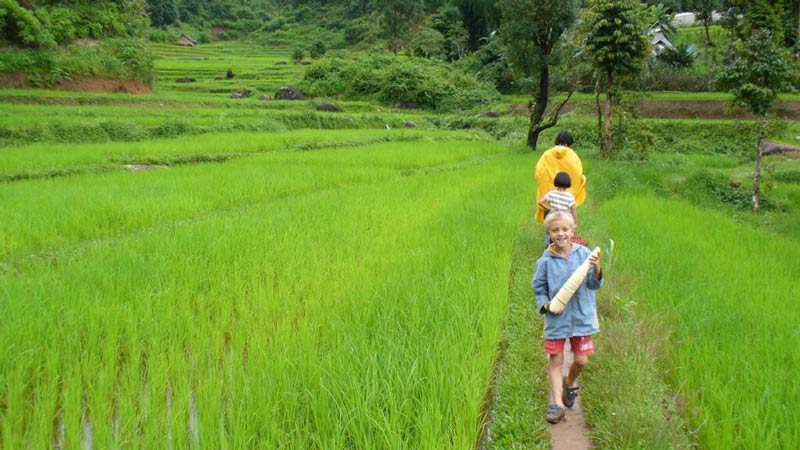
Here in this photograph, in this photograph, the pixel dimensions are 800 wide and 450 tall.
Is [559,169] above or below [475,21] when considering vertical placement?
below

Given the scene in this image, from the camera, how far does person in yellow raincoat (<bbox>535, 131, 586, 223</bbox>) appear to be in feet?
14.7

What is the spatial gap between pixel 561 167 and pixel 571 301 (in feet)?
6.91

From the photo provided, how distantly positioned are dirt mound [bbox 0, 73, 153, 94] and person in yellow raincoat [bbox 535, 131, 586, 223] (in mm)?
19100

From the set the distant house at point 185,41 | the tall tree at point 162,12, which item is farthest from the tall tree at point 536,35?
the tall tree at point 162,12

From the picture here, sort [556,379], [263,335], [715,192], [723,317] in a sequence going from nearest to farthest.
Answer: [556,379], [263,335], [723,317], [715,192]

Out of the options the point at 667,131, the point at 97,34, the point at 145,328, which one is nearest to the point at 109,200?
the point at 145,328

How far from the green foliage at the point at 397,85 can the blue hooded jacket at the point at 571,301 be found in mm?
26570

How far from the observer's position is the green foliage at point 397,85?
94.3 feet

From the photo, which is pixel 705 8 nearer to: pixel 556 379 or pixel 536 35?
pixel 536 35

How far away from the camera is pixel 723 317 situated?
3.46 meters

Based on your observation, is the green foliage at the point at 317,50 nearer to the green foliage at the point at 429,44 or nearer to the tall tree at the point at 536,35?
the green foliage at the point at 429,44

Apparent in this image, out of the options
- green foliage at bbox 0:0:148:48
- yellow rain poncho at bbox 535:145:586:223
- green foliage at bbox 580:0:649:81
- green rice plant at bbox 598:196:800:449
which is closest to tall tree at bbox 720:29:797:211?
green foliage at bbox 580:0:649:81

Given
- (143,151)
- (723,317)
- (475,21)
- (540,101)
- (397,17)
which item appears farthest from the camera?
(475,21)

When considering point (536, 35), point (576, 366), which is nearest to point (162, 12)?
point (536, 35)
